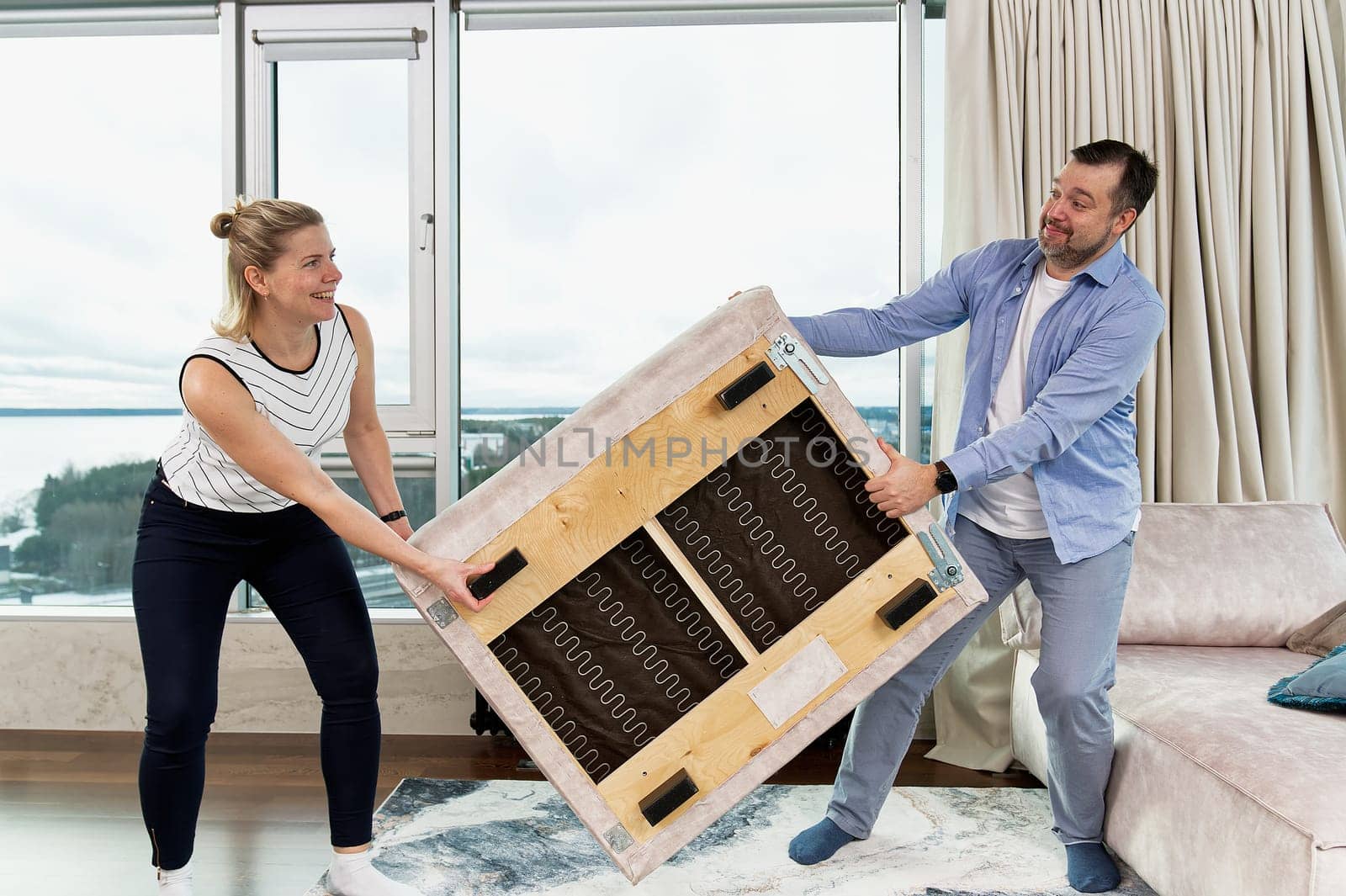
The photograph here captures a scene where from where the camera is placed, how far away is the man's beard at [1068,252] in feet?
Result: 5.92

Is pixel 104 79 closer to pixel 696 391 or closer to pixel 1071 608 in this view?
pixel 696 391

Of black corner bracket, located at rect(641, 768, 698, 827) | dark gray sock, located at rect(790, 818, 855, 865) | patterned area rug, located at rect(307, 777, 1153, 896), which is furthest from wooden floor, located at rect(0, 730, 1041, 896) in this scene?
black corner bracket, located at rect(641, 768, 698, 827)

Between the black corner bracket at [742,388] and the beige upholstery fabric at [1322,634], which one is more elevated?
the black corner bracket at [742,388]

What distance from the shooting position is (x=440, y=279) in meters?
2.80

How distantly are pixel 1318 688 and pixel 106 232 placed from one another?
140 inches

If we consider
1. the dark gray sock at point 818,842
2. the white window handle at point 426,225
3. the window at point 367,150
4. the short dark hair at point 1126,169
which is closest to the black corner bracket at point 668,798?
the dark gray sock at point 818,842

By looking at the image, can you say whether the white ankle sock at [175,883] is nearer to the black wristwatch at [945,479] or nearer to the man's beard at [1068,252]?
the black wristwatch at [945,479]

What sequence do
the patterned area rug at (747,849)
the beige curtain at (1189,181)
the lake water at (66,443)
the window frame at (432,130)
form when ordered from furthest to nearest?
1. the lake water at (66,443)
2. the window frame at (432,130)
3. the beige curtain at (1189,181)
4. the patterned area rug at (747,849)

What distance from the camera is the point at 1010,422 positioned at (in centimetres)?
187

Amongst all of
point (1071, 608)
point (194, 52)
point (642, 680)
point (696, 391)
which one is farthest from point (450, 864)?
point (194, 52)

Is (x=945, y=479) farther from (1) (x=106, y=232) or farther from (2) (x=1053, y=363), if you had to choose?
(1) (x=106, y=232)

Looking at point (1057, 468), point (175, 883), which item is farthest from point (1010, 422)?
point (175, 883)

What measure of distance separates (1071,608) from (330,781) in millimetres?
1462

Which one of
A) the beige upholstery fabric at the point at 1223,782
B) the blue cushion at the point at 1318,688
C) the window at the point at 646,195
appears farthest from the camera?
the window at the point at 646,195
